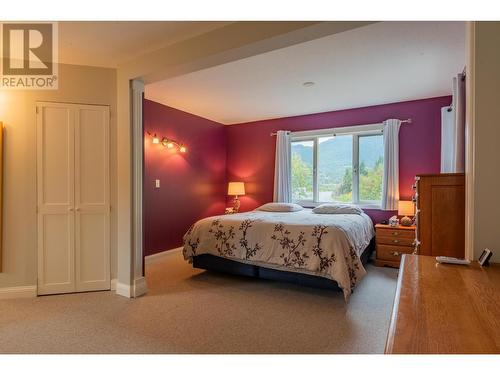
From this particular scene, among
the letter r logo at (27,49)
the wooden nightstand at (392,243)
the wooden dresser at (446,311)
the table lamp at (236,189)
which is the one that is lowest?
the wooden nightstand at (392,243)

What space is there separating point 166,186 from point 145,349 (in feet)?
9.29

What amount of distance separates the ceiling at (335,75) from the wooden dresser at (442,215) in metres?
1.30

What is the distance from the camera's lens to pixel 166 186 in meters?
4.35

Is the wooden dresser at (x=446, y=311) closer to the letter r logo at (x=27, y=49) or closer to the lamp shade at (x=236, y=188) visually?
the letter r logo at (x=27, y=49)

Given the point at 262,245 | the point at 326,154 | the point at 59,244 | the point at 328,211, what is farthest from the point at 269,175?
the point at 59,244

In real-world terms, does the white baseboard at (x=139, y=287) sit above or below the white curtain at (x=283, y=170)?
below

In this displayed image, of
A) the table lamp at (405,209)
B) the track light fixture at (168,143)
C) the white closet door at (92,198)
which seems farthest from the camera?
the track light fixture at (168,143)

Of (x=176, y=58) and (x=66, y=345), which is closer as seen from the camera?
(x=66, y=345)

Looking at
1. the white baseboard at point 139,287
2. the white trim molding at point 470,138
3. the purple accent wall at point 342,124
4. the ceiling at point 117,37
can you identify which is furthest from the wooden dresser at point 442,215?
the white baseboard at point 139,287

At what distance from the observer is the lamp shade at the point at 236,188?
5281mm

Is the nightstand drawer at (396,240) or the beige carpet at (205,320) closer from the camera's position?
the beige carpet at (205,320)

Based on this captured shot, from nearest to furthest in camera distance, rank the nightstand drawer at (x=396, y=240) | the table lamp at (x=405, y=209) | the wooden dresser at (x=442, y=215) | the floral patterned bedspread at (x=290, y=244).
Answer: the wooden dresser at (x=442, y=215) < the floral patterned bedspread at (x=290, y=244) < the nightstand drawer at (x=396, y=240) < the table lamp at (x=405, y=209)
